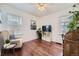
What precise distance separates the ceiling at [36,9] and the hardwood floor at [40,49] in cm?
52

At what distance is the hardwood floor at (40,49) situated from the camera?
151 cm

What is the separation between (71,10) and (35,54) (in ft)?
3.19

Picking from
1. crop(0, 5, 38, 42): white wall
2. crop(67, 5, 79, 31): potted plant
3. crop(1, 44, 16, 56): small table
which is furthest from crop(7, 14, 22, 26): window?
crop(67, 5, 79, 31): potted plant

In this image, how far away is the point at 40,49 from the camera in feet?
5.06

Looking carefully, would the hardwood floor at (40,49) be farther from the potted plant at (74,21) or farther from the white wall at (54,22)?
the potted plant at (74,21)

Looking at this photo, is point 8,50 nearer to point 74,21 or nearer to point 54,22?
point 54,22

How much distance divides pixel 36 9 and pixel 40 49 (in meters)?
Result: 0.72

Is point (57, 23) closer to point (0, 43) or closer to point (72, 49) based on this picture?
point (72, 49)

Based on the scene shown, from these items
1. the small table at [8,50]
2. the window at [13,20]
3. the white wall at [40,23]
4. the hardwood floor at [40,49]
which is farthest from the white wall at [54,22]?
the small table at [8,50]

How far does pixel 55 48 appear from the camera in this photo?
1525 mm

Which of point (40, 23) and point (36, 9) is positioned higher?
point (36, 9)

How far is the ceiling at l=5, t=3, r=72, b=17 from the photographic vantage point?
147 cm

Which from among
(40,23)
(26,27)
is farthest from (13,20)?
(40,23)

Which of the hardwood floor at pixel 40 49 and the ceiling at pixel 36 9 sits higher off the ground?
the ceiling at pixel 36 9
